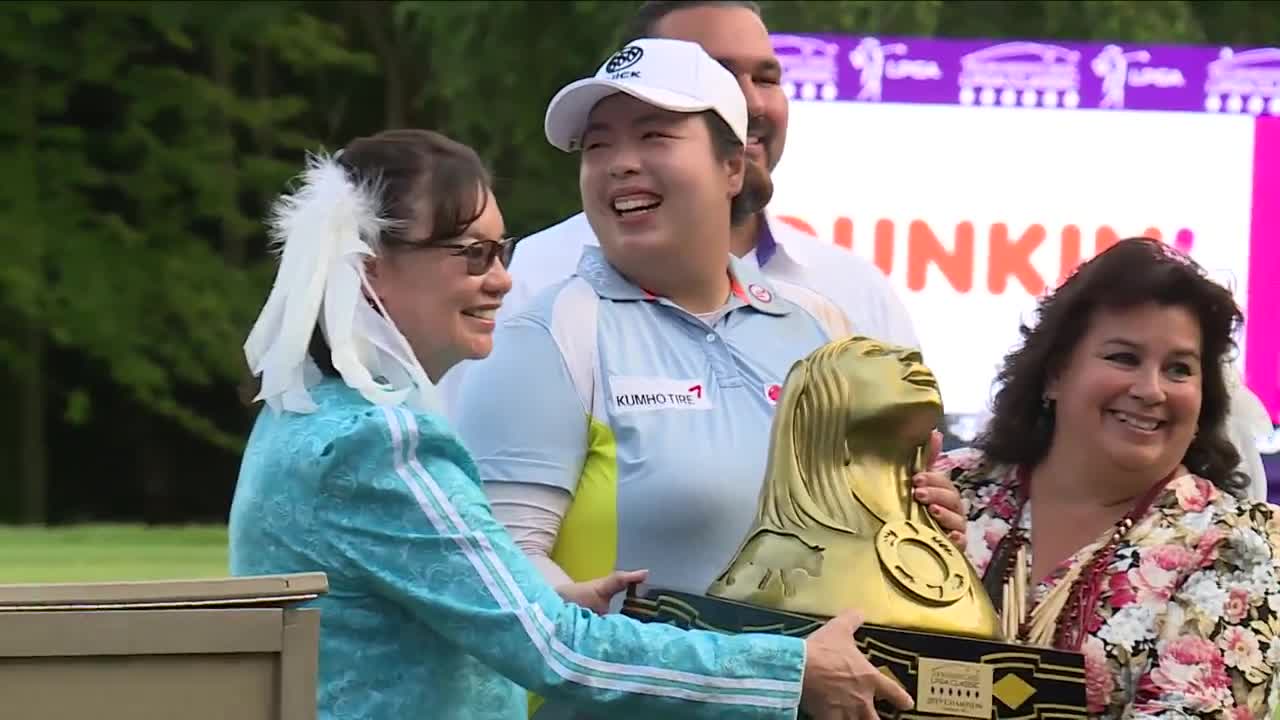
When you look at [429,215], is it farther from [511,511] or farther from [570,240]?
[570,240]

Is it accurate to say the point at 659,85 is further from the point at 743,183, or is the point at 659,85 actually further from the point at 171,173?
the point at 171,173

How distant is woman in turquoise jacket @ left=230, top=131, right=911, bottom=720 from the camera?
6.89ft

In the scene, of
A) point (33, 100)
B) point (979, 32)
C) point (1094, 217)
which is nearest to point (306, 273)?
point (1094, 217)

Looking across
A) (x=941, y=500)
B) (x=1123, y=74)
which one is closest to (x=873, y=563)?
(x=941, y=500)

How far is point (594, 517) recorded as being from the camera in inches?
99.1

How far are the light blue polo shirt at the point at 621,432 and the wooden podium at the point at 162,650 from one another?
0.64 metres

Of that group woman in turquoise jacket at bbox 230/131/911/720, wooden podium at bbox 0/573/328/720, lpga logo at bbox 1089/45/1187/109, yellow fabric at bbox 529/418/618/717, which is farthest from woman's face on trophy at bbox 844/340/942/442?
lpga logo at bbox 1089/45/1187/109

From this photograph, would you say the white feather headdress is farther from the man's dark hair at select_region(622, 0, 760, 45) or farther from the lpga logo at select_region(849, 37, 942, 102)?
the lpga logo at select_region(849, 37, 942, 102)

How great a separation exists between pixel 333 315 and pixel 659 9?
1802 millimetres

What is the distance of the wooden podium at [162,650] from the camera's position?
1872mm

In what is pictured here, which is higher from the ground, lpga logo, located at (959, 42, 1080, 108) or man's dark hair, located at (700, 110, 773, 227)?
lpga logo, located at (959, 42, 1080, 108)

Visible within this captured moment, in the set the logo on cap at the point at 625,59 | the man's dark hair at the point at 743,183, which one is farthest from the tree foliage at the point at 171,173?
the logo on cap at the point at 625,59

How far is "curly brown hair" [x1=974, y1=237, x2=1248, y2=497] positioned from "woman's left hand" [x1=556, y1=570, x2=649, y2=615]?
62 cm

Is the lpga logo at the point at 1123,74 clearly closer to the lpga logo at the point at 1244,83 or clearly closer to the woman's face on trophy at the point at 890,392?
the lpga logo at the point at 1244,83
